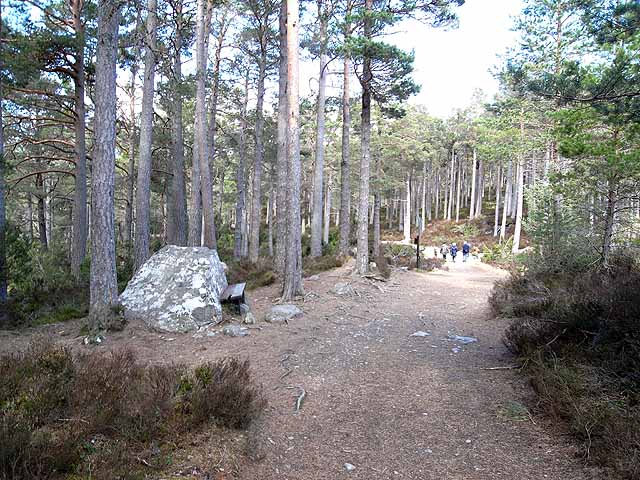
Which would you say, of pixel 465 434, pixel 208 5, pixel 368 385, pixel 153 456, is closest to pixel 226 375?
pixel 153 456

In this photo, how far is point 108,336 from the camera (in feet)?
22.1

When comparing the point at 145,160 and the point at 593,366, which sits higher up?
the point at 145,160

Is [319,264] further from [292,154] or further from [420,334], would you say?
[420,334]

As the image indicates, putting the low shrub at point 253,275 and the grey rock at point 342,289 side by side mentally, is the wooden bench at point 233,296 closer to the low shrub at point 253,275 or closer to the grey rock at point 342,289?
the low shrub at point 253,275

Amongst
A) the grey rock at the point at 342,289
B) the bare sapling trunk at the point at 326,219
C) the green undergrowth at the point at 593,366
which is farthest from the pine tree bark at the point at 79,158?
the bare sapling trunk at the point at 326,219

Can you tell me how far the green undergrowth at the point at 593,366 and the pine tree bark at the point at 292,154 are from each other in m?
5.39

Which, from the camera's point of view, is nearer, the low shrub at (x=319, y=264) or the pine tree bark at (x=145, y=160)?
the pine tree bark at (x=145, y=160)

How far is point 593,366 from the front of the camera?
400 centimetres

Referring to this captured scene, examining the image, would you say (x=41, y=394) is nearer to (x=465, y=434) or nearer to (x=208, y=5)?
(x=465, y=434)

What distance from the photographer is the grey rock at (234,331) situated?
697cm

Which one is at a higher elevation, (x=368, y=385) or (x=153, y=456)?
(x=153, y=456)

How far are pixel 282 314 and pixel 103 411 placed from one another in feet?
17.4

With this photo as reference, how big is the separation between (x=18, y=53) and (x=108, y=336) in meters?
7.91

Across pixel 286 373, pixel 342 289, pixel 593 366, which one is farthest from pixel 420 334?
pixel 342 289
